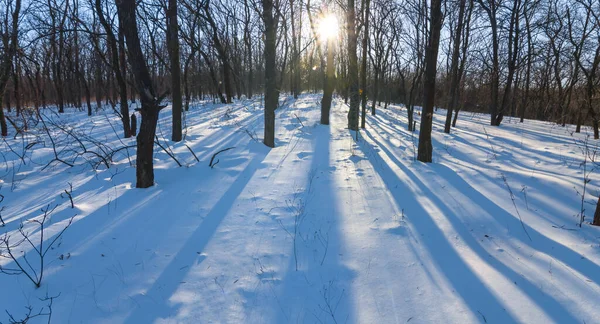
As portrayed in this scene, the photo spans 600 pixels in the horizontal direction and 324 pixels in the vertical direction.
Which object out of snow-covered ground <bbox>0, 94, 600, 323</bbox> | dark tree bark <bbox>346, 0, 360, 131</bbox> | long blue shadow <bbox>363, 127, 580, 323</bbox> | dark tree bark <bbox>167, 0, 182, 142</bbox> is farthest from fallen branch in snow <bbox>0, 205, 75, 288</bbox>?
dark tree bark <bbox>346, 0, 360, 131</bbox>

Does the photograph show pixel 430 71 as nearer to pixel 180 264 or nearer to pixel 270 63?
pixel 270 63

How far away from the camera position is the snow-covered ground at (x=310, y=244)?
7.42 ft

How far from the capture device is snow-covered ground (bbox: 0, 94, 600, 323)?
226 cm

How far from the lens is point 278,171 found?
18.5ft

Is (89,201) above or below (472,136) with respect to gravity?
below

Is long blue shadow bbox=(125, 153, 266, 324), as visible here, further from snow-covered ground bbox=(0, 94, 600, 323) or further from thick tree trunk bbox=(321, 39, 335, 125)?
thick tree trunk bbox=(321, 39, 335, 125)

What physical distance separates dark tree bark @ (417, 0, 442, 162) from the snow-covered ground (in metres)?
0.69

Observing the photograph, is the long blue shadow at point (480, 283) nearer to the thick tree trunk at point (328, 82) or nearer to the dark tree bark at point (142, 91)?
the dark tree bark at point (142, 91)

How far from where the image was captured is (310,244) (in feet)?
10.4

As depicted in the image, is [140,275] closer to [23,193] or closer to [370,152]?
[23,193]

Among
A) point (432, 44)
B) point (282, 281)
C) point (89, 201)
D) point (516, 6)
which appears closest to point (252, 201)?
point (282, 281)

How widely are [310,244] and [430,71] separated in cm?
434

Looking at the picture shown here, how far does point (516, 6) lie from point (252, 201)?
1628 cm

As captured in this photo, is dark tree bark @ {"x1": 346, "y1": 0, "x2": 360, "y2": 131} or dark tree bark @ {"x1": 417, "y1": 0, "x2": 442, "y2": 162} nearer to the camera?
dark tree bark @ {"x1": 417, "y1": 0, "x2": 442, "y2": 162}
